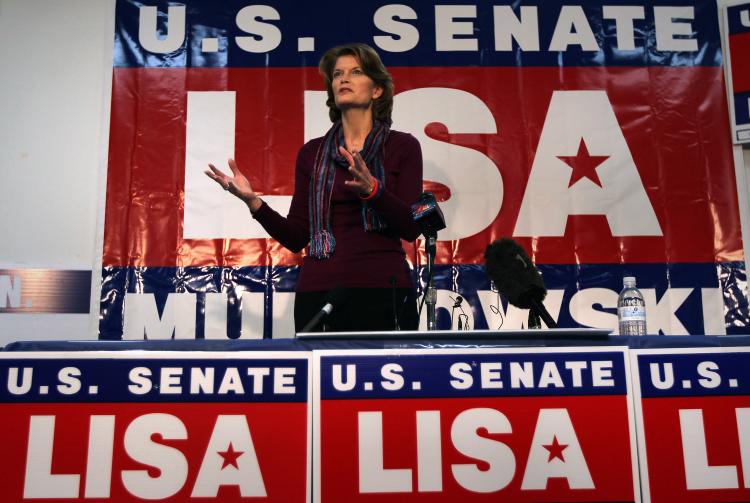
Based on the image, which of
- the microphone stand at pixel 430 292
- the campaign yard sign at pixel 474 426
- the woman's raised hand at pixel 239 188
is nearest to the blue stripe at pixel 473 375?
the campaign yard sign at pixel 474 426

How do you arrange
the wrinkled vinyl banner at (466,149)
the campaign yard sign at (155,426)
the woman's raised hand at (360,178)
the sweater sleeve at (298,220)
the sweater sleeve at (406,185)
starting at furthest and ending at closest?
the wrinkled vinyl banner at (466,149), the sweater sleeve at (298,220), the sweater sleeve at (406,185), the woman's raised hand at (360,178), the campaign yard sign at (155,426)

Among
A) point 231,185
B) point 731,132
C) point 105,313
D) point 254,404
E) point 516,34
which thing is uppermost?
point 516,34

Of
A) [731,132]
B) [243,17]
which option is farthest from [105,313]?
[731,132]

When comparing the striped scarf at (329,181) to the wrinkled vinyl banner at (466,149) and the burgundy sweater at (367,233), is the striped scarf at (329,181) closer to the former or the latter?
the burgundy sweater at (367,233)

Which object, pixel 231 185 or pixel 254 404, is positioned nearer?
pixel 254 404

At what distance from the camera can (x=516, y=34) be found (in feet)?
10.4

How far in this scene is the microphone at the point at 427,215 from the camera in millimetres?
1711

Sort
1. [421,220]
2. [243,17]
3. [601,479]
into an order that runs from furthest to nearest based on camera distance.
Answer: [243,17]
[421,220]
[601,479]

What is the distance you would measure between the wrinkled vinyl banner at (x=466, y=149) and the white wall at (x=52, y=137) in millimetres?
109

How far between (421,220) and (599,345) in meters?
0.55

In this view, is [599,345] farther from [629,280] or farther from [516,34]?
[516,34]

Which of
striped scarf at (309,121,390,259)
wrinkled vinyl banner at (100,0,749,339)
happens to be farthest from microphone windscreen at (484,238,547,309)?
wrinkled vinyl banner at (100,0,749,339)

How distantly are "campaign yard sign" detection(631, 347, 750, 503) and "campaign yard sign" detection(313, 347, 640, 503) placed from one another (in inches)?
1.2

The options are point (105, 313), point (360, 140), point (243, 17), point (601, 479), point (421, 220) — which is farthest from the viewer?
point (243, 17)
